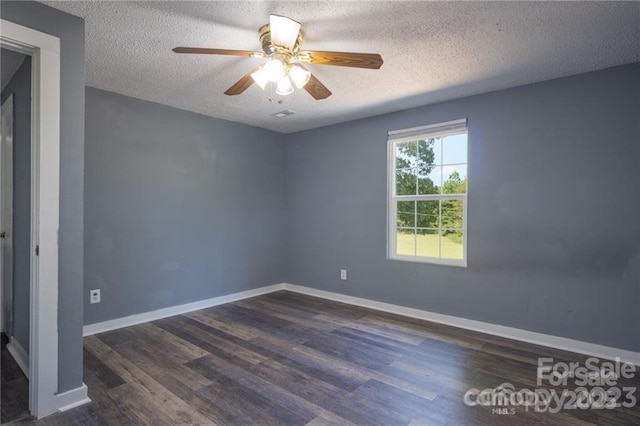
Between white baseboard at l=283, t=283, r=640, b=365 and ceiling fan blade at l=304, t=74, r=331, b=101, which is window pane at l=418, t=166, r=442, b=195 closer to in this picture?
white baseboard at l=283, t=283, r=640, b=365

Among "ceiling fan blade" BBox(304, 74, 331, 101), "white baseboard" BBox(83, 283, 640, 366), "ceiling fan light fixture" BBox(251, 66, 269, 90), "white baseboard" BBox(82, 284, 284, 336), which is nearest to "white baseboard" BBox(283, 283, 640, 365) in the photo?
"white baseboard" BBox(83, 283, 640, 366)

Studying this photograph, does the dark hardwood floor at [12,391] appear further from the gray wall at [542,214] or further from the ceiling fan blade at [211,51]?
the gray wall at [542,214]

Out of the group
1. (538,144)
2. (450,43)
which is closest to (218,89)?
(450,43)

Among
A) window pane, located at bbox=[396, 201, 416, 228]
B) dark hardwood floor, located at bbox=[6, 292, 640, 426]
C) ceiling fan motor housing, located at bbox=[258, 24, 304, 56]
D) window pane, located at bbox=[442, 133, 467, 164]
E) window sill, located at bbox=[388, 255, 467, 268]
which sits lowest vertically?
dark hardwood floor, located at bbox=[6, 292, 640, 426]

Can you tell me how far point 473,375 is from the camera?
2375 mm

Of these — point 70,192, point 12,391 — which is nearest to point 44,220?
point 70,192

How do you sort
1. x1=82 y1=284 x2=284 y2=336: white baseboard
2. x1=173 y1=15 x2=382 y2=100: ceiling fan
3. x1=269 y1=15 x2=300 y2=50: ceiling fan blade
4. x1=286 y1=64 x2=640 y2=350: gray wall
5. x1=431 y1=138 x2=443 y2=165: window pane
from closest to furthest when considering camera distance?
x1=269 y1=15 x2=300 y2=50: ceiling fan blade, x1=173 y1=15 x2=382 y2=100: ceiling fan, x1=286 y1=64 x2=640 y2=350: gray wall, x1=82 y1=284 x2=284 y2=336: white baseboard, x1=431 y1=138 x2=443 y2=165: window pane

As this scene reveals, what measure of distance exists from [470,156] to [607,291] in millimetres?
1601

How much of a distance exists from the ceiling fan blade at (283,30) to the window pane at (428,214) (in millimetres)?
2361

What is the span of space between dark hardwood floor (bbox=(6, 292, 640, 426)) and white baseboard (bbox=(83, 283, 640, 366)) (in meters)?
0.11

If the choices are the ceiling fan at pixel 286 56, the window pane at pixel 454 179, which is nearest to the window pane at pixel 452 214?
the window pane at pixel 454 179

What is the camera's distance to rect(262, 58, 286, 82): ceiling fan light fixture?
1955mm

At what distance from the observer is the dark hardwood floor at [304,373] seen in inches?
75.2

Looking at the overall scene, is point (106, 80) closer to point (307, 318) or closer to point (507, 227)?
point (307, 318)
